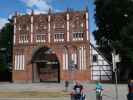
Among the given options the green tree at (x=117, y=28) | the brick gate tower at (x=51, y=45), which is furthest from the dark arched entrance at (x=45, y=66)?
the green tree at (x=117, y=28)

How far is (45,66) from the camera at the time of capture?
79125 millimetres

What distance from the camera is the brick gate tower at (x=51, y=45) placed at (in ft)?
236

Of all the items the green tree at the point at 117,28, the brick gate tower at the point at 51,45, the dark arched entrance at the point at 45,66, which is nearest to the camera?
the green tree at the point at 117,28

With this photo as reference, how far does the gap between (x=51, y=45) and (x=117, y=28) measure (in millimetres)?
15462

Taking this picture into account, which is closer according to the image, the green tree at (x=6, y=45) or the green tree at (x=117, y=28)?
the green tree at (x=117, y=28)

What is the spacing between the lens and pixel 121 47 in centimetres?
5738

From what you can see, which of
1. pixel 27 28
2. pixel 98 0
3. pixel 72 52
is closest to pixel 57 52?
pixel 72 52

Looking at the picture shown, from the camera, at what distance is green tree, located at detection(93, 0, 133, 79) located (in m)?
57.7

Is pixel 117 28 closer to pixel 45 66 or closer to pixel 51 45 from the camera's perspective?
pixel 51 45

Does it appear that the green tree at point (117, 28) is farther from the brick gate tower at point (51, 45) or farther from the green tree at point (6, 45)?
the green tree at point (6, 45)

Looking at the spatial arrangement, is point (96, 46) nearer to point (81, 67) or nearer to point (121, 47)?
point (81, 67)

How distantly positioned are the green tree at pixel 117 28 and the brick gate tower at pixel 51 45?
502 centimetres

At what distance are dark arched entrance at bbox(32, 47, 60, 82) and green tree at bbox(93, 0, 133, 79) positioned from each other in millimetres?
11189

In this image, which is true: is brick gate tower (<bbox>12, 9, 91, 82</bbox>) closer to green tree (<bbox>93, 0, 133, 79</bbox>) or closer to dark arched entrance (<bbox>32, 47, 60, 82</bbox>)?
dark arched entrance (<bbox>32, 47, 60, 82</bbox>)
